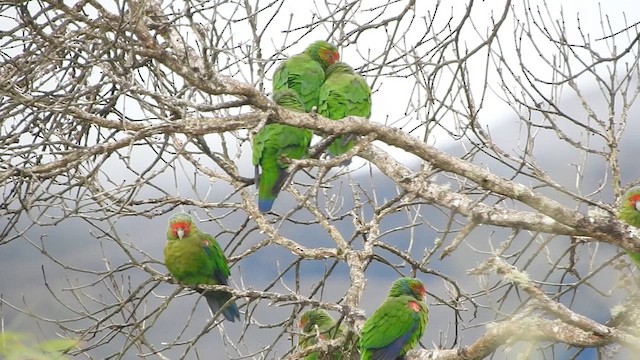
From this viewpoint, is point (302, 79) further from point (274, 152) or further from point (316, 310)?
point (316, 310)

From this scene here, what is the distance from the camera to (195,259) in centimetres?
592

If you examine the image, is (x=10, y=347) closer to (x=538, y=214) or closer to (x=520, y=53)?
(x=538, y=214)

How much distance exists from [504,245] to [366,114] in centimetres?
165

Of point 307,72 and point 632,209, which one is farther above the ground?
point 307,72

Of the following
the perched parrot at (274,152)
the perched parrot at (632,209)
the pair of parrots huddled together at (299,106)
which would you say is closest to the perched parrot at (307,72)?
the pair of parrots huddled together at (299,106)

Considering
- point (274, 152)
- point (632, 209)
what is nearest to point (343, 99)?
point (274, 152)

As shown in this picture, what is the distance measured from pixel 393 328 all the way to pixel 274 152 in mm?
1319

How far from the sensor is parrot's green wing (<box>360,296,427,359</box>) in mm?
4832

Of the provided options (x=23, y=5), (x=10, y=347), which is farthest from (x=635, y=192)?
(x=10, y=347)

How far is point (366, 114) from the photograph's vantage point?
5.39m

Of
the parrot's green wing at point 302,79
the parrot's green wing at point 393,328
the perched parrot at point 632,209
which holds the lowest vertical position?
the parrot's green wing at point 393,328

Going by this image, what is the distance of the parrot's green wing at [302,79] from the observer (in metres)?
5.41

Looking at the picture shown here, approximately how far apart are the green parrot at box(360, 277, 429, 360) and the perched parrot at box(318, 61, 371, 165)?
1.02 metres

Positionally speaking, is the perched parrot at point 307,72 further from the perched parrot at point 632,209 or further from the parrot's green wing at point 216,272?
the perched parrot at point 632,209
